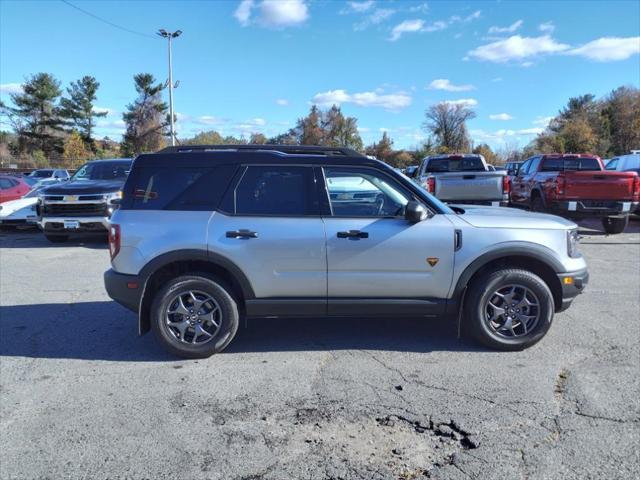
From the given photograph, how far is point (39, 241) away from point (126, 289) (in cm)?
954

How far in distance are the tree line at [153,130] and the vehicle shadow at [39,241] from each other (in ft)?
133

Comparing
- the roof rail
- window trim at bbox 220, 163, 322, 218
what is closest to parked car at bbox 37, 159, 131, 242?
the roof rail

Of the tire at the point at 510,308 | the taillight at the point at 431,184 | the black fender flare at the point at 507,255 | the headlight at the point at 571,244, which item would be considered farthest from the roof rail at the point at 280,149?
the taillight at the point at 431,184

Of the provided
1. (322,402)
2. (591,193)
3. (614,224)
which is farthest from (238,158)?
(614,224)

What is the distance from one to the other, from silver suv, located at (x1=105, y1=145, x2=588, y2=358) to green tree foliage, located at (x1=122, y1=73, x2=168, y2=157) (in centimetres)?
6721

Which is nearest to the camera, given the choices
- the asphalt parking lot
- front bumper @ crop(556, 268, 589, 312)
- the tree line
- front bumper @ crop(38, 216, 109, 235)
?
the asphalt parking lot

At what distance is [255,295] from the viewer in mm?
4605

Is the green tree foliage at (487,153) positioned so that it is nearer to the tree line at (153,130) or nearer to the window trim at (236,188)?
the tree line at (153,130)

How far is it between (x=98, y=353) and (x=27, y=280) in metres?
4.02

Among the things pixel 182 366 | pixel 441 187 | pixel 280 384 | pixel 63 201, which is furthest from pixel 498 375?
pixel 63 201

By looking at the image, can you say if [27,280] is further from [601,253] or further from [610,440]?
[601,253]

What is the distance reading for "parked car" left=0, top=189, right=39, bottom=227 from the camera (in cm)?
1378

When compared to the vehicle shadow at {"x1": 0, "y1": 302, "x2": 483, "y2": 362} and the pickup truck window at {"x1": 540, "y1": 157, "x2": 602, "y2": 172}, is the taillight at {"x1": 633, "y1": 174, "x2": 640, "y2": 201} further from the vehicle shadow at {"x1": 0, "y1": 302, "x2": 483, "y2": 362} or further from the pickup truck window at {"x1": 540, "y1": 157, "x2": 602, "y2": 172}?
the vehicle shadow at {"x1": 0, "y1": 302, "x2": 483, "y2": 362}

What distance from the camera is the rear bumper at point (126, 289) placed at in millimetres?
4562
